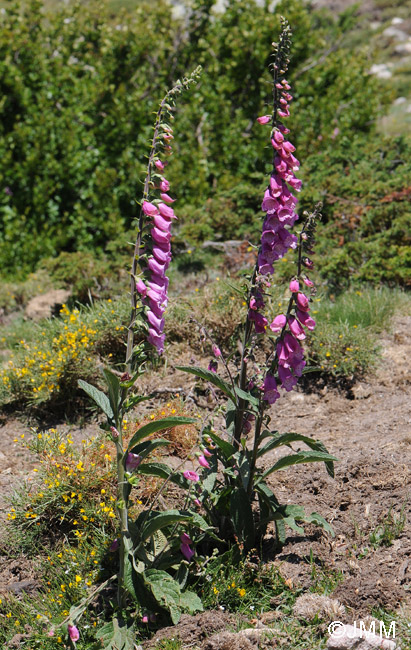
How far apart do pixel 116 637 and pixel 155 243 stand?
154 cm

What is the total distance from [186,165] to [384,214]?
2560mm

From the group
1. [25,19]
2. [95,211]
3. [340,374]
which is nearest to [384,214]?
[340,374]

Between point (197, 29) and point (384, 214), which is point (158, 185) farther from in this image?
point (197, 29)

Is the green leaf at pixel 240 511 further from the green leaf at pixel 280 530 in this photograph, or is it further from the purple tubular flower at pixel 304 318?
the purple tubular flower at pixel 304 318

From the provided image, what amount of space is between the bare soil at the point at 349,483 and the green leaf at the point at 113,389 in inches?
39.7

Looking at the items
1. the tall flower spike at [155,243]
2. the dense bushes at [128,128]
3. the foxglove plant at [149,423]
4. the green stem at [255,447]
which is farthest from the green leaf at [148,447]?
the dense bushes at [128,128]

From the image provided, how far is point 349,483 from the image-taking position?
10.9ft

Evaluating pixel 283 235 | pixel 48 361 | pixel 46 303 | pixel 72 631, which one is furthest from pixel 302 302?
pixel 46 303

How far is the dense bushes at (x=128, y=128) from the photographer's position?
22.5 ft

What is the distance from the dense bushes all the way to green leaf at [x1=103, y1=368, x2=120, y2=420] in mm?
3957

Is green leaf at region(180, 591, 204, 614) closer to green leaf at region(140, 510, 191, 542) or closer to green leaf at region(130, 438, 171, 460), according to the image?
green leaf at region(140, 510, 191, 542)

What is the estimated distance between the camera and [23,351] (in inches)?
194

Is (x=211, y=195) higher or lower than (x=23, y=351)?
higher

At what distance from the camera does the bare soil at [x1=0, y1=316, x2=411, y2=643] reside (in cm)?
281
